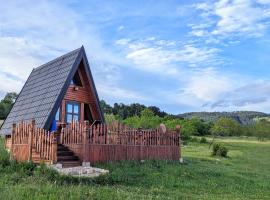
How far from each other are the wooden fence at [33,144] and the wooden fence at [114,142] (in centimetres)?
136

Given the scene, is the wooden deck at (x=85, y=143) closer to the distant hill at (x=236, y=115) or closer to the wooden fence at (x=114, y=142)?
the wooden fence at (x=114, y=142)

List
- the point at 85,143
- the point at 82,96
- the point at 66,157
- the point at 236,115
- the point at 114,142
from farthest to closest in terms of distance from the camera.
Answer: the point at 236,115 → the point at 82,96 → the point at 114,142 → the point at 85,143 → the point at 66,157

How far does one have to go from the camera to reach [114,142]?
61.0ft

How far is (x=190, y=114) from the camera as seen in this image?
164 metres

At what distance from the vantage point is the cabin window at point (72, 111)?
872 inches

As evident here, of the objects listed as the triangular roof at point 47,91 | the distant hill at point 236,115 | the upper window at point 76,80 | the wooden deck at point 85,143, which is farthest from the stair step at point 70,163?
the distant hill at point 236,115

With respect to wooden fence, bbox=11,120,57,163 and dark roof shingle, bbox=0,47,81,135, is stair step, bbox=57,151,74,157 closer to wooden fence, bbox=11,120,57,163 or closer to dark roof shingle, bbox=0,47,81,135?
wooden fence, bbox=11,120,57,163

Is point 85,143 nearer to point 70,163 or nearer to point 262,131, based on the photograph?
point 70,163

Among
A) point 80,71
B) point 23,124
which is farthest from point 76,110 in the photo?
point 23,124

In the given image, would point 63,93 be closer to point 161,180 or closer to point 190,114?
point 161,180

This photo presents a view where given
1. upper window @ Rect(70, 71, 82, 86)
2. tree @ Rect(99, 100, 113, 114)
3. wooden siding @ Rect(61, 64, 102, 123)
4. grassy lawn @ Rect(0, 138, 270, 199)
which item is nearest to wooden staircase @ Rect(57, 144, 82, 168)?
grassy lawn @ Rect(0, 138, 270, 199)

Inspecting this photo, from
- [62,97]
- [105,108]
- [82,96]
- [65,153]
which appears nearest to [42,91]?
[82,96]

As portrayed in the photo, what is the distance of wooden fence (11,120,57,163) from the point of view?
1644 centimetres

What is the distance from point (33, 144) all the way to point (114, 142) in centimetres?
352
